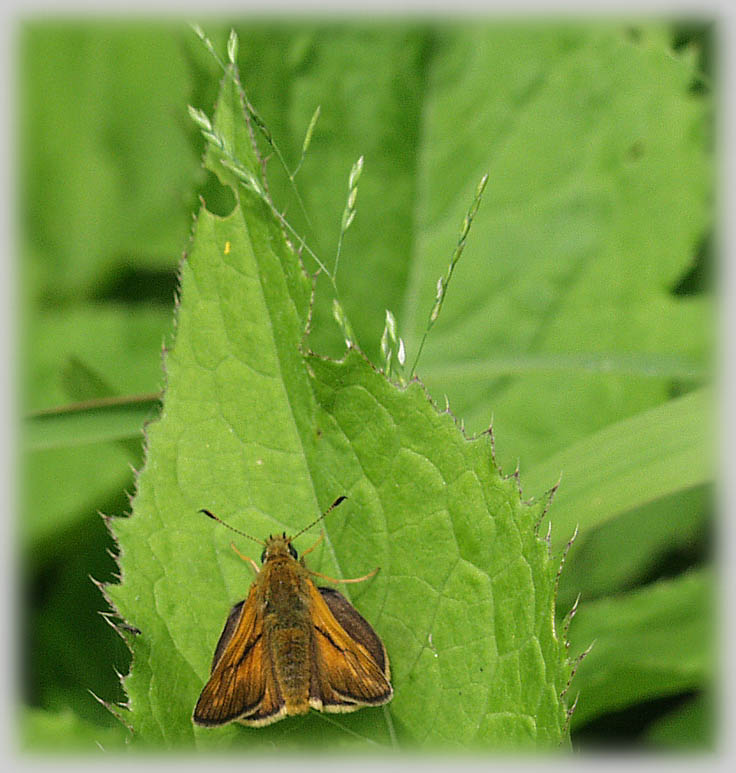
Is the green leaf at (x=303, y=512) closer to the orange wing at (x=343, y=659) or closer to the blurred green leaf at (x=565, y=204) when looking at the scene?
the orange wing at (x=343, y=659)

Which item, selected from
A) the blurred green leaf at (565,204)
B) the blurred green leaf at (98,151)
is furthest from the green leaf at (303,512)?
the blurred green leaf at (98,151)

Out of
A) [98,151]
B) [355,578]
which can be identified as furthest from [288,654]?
[98,151]

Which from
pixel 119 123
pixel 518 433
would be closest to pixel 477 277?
pixel 518 433

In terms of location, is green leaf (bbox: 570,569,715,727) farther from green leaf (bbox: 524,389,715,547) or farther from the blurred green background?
green leaf (bbox: 524,389,715,547)

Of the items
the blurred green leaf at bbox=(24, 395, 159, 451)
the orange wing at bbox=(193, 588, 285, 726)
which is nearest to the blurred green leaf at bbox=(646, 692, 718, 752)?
the orange wing at bbox=(193, 588, 285, 726)

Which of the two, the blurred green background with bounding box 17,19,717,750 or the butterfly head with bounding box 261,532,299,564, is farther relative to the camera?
the blurred green background with bounding box 17,19,717,750
